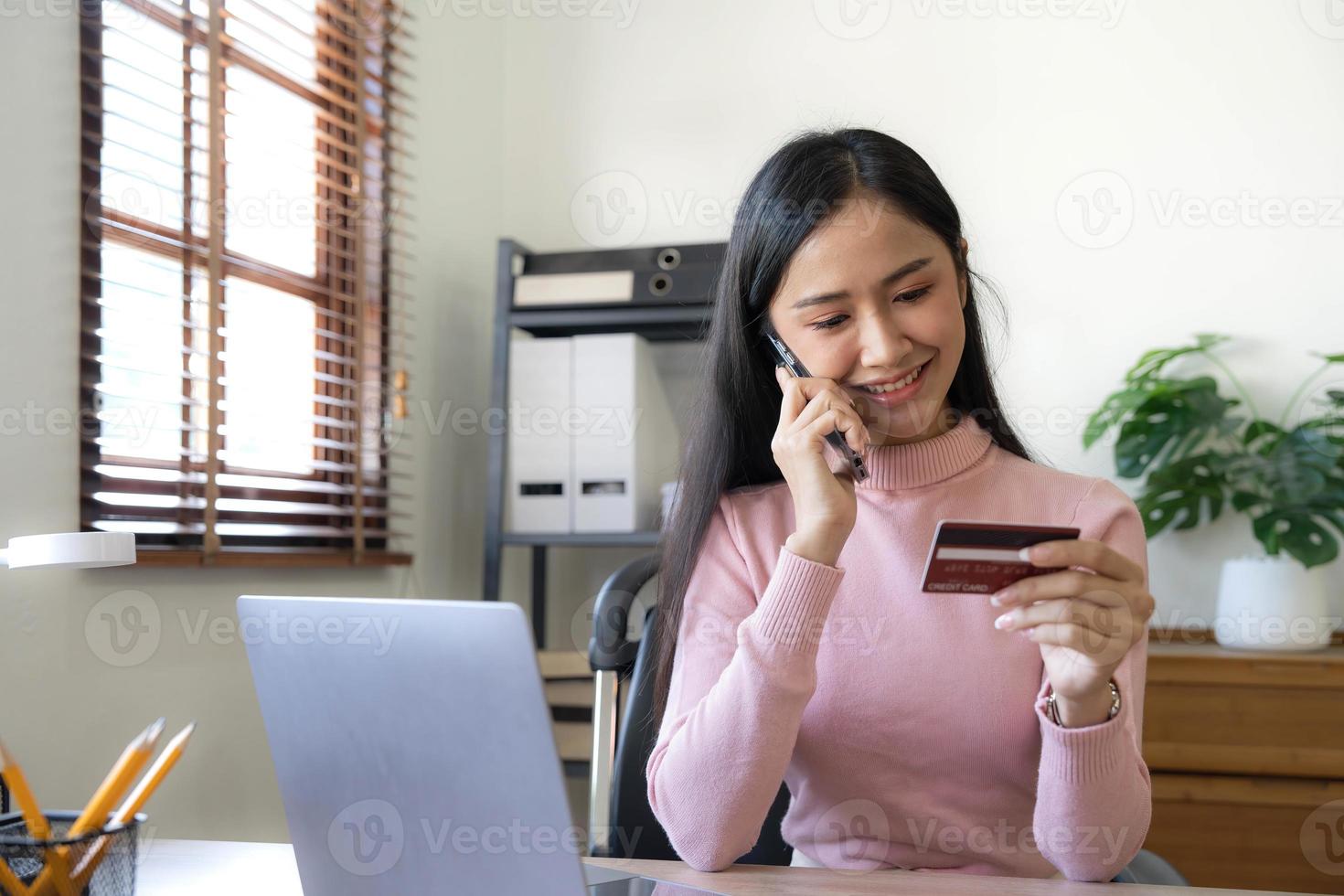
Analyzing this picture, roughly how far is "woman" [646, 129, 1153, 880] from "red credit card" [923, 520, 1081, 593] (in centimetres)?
5

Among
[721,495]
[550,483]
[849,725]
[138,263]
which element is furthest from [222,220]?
[849,725]

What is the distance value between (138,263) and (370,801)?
4.67 feet

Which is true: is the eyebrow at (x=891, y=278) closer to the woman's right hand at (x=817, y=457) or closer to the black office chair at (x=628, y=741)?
the woman's right hand at (x=817, y=457)

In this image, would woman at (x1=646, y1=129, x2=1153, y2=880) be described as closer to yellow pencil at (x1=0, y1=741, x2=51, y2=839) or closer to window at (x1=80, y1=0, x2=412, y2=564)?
yellow pencil at (x1=0, y1=741, x2=51, y2=839)

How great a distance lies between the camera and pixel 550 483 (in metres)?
2.78

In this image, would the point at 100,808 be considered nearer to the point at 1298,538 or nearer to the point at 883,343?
the point at 883,343

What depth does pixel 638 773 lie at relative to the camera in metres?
1.39

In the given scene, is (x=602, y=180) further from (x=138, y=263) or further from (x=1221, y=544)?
(x=1221, y=544)

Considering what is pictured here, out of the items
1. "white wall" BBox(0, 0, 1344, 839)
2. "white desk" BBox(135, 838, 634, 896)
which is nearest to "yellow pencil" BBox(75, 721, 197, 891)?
"white desk" BBox(135, 838, 634, 896)

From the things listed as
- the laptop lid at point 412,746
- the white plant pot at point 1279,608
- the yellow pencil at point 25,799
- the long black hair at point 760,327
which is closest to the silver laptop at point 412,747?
the laptop lid at point 412,746

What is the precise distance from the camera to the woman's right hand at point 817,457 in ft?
Answer: 3.76

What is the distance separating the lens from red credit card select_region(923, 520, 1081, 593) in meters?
0.86

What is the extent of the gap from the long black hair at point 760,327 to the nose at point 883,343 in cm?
12

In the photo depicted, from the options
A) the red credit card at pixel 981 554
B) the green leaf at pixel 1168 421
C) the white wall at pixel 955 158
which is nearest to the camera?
the red credit card at pixel 981 554
